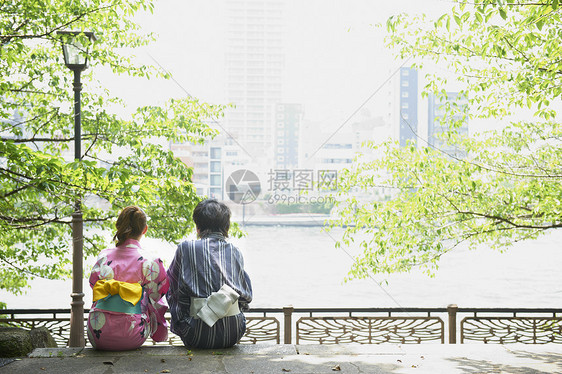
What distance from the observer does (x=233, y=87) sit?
84625mm

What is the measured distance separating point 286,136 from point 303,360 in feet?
264

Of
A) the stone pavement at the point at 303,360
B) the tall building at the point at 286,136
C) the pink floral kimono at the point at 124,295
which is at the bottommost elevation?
the stone pavement at the point at 303,360

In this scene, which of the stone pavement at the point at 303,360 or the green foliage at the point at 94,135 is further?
the green foliage at the point at 94,135

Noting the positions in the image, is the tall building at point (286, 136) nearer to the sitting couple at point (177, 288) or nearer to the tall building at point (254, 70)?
the tall building at point (254, 70)

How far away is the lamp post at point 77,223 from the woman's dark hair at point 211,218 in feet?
7.60

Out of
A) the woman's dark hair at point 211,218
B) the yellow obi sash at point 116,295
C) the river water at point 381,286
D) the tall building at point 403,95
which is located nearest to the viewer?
the yellow obi sash at point 116,295

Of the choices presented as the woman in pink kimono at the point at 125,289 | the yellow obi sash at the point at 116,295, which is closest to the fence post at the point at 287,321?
the woman in pink kimono at the point at 125,289

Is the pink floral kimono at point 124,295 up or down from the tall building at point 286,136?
down

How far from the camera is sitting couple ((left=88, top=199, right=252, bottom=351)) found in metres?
3.81

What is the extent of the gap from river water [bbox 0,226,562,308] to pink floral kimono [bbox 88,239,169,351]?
88.6 ft

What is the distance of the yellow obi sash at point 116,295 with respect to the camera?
3.76 metres

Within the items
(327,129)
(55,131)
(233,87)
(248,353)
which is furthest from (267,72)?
(248,353)

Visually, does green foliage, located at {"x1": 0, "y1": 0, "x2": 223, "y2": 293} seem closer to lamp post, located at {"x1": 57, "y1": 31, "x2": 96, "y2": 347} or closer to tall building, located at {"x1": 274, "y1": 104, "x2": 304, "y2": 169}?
lamp post, located at {"x1": 57, "y1": 31, "x2": 96, "y2": 347}

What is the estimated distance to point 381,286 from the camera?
115 ft
